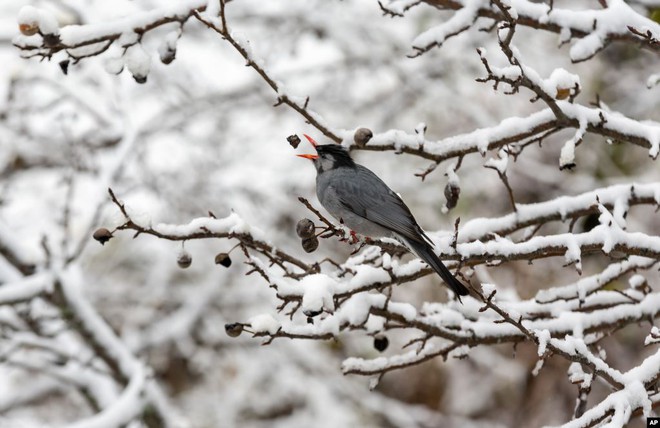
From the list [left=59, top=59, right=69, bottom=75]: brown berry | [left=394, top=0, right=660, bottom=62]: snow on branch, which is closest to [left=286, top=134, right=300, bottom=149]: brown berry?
[left=394, top=0, right=660, bottom=62]: snow on branch

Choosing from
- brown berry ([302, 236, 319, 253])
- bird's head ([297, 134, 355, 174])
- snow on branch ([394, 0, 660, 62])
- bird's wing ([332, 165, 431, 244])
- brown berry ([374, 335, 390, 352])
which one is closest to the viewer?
brown berry ([302, 236, 319, 253])

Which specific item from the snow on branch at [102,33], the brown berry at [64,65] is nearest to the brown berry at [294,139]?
the snow on branch at [102,33]

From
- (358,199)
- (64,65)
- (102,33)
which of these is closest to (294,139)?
(102,33)

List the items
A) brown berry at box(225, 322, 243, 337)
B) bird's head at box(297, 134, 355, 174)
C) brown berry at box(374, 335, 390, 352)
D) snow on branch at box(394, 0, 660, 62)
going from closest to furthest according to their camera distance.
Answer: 1. brown berry at box(225, 322, 243, 337)
2. snow on branch at box(394, 0, 660, 62)
3. brown berry at box(374, 335, 390, 352)
4. bird's head at box(297, 134, 355, 174)

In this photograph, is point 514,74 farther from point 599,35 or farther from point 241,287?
point 241,287

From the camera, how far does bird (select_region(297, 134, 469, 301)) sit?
3086 mm

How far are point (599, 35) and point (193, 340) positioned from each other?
5905mm

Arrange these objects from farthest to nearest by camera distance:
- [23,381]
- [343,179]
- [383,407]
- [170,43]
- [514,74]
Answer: [23,381] → [383,407] → [343,179] → [170,43] → [514,74]

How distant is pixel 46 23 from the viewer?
237 cm

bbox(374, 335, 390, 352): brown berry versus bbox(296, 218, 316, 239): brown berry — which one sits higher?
bbox(296, 218, 316, 239): brown berry

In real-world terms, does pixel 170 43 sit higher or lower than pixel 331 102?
higher

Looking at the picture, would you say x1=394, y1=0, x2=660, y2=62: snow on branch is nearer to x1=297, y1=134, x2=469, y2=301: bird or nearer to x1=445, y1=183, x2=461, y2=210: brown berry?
x1=445, y1=183, x2=461, y2=210: brown berry

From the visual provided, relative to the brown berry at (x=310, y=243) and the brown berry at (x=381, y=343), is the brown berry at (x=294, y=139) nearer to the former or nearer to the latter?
the brown berry at (x=310, y=243)

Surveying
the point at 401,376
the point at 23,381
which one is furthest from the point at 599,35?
the point at 23,381
